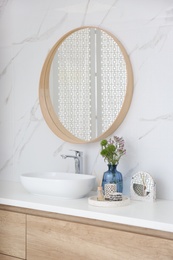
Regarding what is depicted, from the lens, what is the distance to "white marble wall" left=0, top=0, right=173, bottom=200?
93.9 inches


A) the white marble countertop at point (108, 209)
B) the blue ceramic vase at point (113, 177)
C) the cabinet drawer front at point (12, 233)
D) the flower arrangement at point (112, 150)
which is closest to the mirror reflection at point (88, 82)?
the flower arrangement at point (112, 150)

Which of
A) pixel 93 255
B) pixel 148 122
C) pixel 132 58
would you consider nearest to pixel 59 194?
pixel 93 255

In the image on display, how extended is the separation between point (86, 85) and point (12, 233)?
90 centimetres

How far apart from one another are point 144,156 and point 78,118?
0.48 metres

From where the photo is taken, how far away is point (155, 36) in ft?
7.89

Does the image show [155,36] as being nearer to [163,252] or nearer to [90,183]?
[90,183]

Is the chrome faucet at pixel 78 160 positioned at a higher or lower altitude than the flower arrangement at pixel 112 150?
lower

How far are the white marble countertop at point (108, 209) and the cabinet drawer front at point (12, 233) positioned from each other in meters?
0.07

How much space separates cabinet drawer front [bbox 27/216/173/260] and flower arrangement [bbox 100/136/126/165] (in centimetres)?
42

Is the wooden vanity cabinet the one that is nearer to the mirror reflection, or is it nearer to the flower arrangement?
the flower arrangement

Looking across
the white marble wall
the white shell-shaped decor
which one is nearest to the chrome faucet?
Result: the white marble wall

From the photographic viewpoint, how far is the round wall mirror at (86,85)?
2523 mm

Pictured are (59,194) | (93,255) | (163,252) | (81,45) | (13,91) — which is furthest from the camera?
(13,91)

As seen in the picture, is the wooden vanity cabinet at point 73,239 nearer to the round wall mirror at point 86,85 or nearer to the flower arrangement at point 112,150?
the flower arrangement at point 112,150
